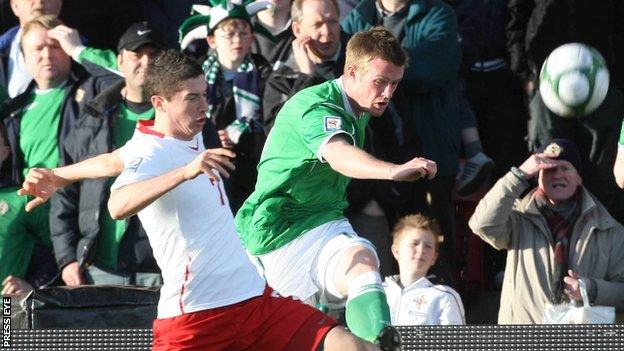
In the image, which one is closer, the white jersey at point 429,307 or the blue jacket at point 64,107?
the white jersey at point 429,307

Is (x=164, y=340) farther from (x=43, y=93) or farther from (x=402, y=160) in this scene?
(x=43, y=93)

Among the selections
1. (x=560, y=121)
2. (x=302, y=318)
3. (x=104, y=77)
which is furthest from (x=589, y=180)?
(x=302, y=318)

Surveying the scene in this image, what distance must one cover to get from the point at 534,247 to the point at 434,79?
4.25ft

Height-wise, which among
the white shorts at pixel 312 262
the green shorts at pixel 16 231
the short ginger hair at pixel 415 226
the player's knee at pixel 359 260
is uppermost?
the player's knee at pixel 359 260

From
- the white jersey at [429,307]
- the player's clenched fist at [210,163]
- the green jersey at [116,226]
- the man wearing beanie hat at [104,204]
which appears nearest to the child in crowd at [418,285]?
the white jersey at [429,307]

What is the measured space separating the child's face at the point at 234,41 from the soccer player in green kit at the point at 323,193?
2100 millimetres

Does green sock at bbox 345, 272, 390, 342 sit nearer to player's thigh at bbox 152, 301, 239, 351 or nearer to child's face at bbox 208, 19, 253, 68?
player's thigh at bbox 152, 301, 239, 351

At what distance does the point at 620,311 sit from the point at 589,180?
1444 mm

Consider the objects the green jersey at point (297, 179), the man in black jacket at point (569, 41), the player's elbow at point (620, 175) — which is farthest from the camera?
the man in black jacket at point (569, 41)

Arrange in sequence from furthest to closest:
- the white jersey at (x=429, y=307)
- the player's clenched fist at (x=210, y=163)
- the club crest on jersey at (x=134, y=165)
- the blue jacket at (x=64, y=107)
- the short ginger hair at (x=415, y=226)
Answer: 1. the blue jacket at (x=64, y=107)
2. the short ginger hair at (x=415, y=226)
3. the white jersey at (x=429, y=307)
4. the club crest on jersey at (x=134, y=165)
5. the player's clenched fist at (x=210, y=163)

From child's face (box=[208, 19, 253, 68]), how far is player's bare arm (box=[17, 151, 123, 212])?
106 inches

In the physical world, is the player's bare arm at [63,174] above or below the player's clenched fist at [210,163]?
below

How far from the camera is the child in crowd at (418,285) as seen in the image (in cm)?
842

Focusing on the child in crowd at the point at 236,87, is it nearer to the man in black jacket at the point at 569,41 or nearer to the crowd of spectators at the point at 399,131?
the crowd of spectators at the point at 399,131
